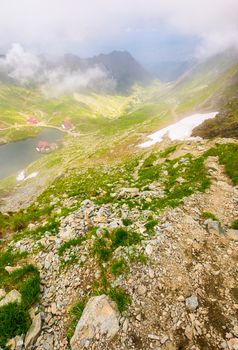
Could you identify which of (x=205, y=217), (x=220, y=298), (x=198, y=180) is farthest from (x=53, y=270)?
(x=198, y=180)

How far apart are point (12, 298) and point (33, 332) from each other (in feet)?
6.68

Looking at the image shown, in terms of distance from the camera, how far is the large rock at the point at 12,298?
1114 centimetres

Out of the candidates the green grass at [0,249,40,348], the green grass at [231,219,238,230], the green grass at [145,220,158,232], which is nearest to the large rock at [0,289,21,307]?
the green grass at [0,249,40,348]

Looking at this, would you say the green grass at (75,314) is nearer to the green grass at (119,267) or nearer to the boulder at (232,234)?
the green grass at (119,267)

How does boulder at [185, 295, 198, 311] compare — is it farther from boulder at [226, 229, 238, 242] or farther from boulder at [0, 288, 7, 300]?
boulder at [0, 288, 7, 300]

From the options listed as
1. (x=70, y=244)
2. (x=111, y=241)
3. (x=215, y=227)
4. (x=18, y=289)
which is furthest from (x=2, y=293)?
(x=215, y=227)

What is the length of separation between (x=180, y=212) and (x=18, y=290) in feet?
36.4

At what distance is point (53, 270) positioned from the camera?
522 inches

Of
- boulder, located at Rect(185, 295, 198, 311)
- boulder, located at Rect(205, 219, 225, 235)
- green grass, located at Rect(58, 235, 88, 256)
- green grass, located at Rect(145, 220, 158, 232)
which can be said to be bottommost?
boulder, located at Rect(185, 295, 198, 311)

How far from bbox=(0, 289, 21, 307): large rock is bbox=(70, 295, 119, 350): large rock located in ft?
11.2

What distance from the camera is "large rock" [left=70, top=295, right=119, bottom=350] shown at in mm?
9797

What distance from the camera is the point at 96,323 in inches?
398

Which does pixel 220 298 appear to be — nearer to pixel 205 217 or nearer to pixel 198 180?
Result: pixel 205 217

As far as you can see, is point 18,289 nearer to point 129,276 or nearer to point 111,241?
point 111,241
